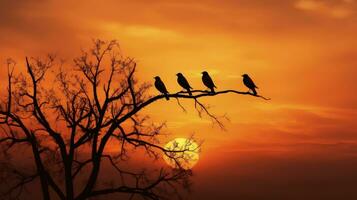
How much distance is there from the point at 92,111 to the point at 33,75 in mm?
2291

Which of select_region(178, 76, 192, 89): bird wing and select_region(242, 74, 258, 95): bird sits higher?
select_region(178, 76, 192, 89): bird wing

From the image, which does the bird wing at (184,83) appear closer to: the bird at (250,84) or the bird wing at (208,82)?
the bird wing at (208,82)

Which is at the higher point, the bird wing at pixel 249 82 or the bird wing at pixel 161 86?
the bird wing at pixel 161 86

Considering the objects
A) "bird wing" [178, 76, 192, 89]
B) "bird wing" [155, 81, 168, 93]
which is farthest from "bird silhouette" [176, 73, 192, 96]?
"bird wing" [155, 81, 168, 93]

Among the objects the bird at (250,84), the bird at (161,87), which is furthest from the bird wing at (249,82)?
the bird at (161,87)

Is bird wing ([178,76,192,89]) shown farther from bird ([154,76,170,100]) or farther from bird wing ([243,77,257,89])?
bird wing ([243,77,257,89])

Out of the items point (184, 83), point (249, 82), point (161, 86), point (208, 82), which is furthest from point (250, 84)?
point (161, 86)

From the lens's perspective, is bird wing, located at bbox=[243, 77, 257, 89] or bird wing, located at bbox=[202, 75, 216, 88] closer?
bird wing, located at bbox=[243, 77, 257, 89]

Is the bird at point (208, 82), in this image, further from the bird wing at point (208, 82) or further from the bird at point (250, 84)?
the bird at point (250, 84)

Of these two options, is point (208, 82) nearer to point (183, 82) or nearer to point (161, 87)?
point (183, 82)

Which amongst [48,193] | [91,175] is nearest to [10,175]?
[48,193]

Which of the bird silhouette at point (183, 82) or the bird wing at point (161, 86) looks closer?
the bird silhouette at point (183, 82)

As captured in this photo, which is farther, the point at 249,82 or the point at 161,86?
the point at 161,86

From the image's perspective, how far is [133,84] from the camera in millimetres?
17703
